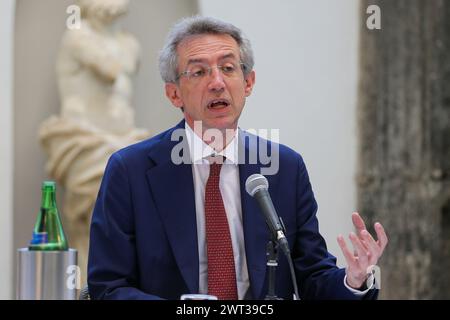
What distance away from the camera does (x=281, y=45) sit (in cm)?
600

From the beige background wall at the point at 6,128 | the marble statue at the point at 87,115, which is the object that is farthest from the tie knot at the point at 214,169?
the beige background wall at the point at 6,128

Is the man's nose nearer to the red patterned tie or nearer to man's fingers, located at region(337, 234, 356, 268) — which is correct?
the red patterned tie

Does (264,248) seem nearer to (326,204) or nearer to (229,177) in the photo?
(229,177)

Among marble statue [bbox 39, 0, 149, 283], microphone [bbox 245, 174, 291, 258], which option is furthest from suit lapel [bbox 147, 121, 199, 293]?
marble statue [bbox 39, 0, 149, 283]

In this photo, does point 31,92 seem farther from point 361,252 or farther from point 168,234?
point 361,252

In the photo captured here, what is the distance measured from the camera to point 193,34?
2.68 metres

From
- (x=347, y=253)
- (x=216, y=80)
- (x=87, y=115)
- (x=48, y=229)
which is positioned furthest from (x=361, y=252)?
(x=87, y=115)

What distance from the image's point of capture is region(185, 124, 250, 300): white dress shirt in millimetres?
2604

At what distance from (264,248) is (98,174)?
279 centimetres

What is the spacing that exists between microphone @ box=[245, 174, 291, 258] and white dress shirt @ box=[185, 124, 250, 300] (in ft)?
1.26

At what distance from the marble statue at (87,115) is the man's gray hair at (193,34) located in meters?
2.57

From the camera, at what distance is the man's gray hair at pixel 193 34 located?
2.68 m

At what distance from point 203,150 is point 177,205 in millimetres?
183
